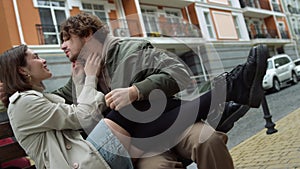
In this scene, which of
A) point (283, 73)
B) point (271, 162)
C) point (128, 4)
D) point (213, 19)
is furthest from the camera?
point (213, 19)

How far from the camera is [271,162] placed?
296cm

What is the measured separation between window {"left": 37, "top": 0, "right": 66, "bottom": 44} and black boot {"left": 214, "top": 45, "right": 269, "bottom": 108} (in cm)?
944

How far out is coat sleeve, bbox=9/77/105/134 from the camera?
1.46 meters

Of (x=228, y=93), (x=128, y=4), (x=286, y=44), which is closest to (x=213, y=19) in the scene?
(x=128, y=4)

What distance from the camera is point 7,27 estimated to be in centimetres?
930

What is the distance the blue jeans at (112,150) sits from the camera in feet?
4.61

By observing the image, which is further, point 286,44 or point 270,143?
point 286,44

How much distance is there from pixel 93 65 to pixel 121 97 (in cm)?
35

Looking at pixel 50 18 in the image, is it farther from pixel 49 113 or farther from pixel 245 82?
Result: pixel 245 82

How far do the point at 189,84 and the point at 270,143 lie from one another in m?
2.53

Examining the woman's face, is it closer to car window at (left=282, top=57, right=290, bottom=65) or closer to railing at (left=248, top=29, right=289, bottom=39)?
car window at (left=282, top=57, right=290, bottom=65)

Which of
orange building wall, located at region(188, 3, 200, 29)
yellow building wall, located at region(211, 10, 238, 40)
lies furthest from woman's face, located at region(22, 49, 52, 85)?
yellow building wall, located at region(211, 10, 238, 40)

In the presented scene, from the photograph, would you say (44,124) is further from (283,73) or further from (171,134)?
(283,73)

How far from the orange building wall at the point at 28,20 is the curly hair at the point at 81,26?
8.67 meters
